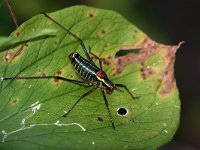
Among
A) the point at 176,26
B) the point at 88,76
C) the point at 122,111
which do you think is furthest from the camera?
the point at 176,26

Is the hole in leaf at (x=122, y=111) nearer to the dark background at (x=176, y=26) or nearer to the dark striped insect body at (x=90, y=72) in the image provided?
the dark striped insect body at (x=90, y=72)

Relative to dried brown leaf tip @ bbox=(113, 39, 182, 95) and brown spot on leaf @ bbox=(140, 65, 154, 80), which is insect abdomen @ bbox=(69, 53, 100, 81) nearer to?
dried brown leaf tip @ bbox=(113, 39, 182, 95)

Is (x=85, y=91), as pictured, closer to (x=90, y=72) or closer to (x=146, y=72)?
(x=90, y=72)

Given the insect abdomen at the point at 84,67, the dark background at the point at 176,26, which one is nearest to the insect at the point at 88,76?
the insect abdomen at the point at 84,67

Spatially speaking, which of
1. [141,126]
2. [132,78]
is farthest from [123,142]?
[132,78]

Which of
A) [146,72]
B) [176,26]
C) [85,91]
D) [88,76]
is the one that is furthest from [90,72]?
[176,26]

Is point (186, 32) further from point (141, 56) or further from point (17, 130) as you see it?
point (17, 130)
